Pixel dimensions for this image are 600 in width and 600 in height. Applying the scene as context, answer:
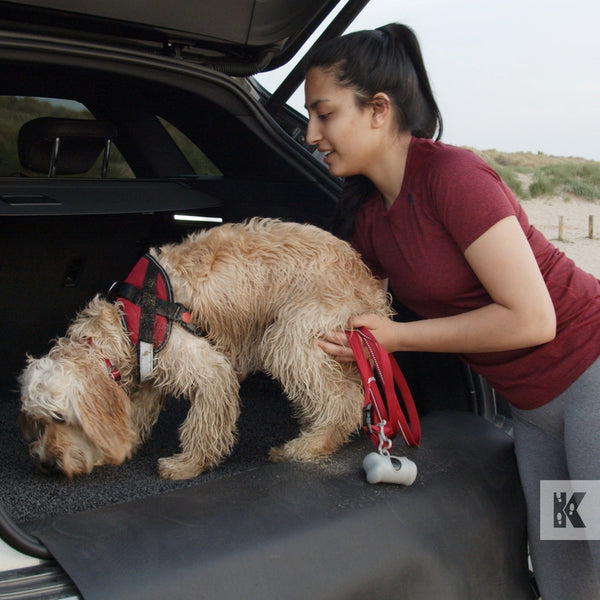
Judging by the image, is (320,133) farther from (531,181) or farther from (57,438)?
(531,181)

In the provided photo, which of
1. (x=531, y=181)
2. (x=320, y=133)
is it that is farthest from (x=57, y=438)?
(x=531, y=181)

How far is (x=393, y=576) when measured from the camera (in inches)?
62.7

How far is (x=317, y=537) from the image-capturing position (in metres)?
1.55

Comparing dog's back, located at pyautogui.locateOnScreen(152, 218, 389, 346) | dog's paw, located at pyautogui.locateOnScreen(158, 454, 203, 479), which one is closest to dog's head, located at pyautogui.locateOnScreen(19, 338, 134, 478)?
dog's paw, located at pyautogui.locateOnScreen(158, 454, 203, 479)

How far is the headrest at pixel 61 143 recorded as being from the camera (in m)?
2.67

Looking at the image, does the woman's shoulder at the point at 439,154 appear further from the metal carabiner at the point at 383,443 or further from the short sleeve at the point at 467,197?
the metal carabiner at the point at 383,443

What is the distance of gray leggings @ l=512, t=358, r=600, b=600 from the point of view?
5.94ft

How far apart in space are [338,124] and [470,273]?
0.59 meters

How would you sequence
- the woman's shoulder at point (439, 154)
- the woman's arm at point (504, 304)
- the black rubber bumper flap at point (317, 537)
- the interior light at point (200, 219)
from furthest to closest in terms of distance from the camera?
the interior light at point (200, 219), the woman's shoulder at point (439, 154), the woman's arm at point (504, 304), the black rubber bumper flap at point (317, 537)

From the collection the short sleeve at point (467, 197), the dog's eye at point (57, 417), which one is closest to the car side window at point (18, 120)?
the dog's eye at point (57, 417)

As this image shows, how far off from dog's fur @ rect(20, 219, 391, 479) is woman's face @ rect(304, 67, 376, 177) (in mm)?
278

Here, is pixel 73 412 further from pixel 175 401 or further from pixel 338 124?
pixel 338 124

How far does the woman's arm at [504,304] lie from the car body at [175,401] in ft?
1.21

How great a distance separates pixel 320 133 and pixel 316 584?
128cm
